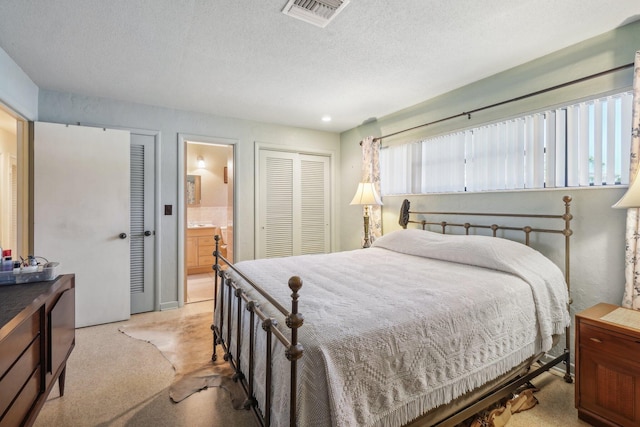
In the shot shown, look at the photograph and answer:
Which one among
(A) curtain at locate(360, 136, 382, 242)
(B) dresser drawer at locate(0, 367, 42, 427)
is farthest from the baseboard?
(A) curtain at locate(360, 136, 382, 242)

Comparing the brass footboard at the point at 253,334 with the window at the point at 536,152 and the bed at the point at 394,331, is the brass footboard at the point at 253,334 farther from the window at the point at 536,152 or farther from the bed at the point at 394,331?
the window at the point at 536,152

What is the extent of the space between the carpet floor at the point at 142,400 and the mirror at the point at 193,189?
3.82 m

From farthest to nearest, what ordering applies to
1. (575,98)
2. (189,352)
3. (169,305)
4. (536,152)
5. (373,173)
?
(373,173) < (169,305) < (189,352) < (536,152) < (575,98)

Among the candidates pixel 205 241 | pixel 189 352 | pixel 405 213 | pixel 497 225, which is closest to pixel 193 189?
pixel 205 241

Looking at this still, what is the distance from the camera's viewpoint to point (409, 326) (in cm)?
138

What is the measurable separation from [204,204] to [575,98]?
591 cm

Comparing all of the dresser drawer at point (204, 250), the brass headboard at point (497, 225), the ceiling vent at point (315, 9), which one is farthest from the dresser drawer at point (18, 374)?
the dresser drawer at point (204, 250)

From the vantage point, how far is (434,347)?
142 cm

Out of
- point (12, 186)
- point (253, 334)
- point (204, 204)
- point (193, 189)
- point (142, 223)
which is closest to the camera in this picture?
point (253, 334)

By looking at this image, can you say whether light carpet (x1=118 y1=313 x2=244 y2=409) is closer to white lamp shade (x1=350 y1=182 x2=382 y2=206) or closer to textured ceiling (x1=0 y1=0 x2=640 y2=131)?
white lamp shade (x1=350 y1=182 x2=382 y2=206)

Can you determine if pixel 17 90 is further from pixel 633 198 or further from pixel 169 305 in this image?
pixel 633 198

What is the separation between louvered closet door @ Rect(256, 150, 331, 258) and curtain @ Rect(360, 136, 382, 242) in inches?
35.4

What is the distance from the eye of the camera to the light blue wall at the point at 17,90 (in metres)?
2.35

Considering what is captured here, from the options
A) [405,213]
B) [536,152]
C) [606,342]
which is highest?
[536,152]
